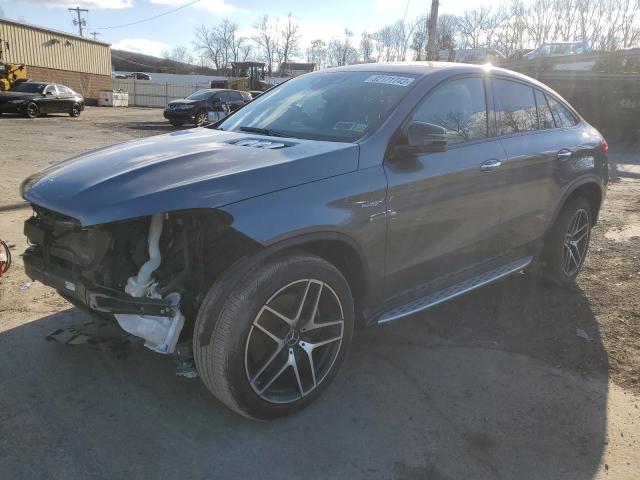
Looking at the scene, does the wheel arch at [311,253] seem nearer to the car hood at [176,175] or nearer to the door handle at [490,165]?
the car hood at [176,175]

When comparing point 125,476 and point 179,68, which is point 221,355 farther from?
point 179,68

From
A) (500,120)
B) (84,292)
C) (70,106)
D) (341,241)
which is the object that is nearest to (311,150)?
(341,241)

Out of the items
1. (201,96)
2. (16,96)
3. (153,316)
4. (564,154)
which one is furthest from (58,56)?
(153,316)

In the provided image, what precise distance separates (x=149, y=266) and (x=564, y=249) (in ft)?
11.8

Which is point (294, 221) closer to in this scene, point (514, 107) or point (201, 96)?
point (514, 107)

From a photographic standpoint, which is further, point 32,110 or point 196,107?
point 32,110

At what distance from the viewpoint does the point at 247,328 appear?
8.33 feet

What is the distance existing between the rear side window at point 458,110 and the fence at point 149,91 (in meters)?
42.4

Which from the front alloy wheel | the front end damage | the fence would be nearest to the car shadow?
the front alloy wheel

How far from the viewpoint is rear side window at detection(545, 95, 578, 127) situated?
4562 millimetres

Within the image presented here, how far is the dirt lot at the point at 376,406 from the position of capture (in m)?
2.54

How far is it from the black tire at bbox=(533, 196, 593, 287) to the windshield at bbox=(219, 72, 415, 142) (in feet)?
6.78

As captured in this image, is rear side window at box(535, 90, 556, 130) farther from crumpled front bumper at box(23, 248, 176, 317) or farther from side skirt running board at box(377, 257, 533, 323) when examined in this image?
crumpled front bumper at box(23, 248, 176, 317)

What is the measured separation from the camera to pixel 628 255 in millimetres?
5887
